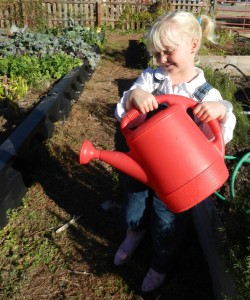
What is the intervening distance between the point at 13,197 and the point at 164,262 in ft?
3.84

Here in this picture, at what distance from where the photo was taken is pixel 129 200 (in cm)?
201

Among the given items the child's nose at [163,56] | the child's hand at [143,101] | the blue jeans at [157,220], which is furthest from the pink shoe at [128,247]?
the child's nose at [163,56]

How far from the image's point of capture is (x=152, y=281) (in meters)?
2.00

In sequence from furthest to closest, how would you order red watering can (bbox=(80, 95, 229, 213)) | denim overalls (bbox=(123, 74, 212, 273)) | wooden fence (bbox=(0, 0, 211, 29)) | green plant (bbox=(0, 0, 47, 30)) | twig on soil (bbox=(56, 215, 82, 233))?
wooden fence (bbox=(0, 0, 211, 29)) → green plant (bbox=(0, 0, 47, 30)) → twig on soil (bbox=(56, 215, 82, 233)) → denim overalls (bbox=(123, 74, 212, 273)) → red watering can (bbox=(80, 95, 229, 213))

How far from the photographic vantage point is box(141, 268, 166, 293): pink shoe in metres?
2.00

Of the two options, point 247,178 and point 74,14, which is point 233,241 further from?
point 74,14

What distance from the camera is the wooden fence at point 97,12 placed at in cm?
1129

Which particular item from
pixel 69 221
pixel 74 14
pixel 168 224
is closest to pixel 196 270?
pixel 168 224

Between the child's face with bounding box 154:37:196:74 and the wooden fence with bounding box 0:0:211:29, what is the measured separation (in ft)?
32.7

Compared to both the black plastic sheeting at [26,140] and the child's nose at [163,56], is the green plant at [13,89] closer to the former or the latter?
the black plastic sheeting at [26,140]

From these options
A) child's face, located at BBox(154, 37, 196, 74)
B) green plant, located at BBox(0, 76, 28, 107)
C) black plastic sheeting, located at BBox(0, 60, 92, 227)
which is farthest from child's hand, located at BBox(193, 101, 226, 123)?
green plant, located at BBox(0, 76, 28, 107)

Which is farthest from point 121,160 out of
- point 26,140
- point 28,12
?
point 28,12

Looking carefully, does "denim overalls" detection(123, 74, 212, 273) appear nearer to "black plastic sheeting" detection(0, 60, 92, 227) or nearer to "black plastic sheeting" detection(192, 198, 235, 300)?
"black plastic sheeting" detection(192, 198, 235, 300)

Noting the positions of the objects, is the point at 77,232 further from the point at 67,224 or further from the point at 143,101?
the point at 143,101
